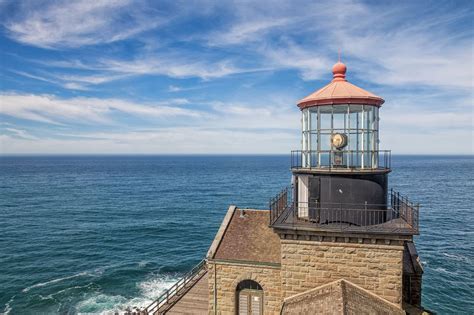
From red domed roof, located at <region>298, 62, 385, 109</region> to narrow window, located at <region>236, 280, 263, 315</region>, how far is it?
710 cm

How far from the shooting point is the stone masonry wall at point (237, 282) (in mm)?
12688

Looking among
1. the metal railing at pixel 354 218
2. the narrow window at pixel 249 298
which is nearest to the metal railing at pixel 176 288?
the narrow window at pixel 249 298

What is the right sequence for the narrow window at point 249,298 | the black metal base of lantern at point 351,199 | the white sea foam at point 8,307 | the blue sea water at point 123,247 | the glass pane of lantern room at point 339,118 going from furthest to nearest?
1. the blue sea water at point 123,247
2. the white sea foam at point 8,307
3. the narrow window at point 249,298
4. the glass pane of lantern room at point 339,118
5. the black metal base of lantern at point 351,199

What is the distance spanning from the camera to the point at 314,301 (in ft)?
36.6

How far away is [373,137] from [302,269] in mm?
5306

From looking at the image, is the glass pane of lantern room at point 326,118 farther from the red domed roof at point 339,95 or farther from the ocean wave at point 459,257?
the ocean wave at point 459,257

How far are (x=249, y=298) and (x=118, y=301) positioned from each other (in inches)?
575

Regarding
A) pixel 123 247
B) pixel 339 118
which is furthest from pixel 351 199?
pixel 123 247

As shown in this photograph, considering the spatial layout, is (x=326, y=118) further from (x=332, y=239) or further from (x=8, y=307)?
(x=8, y=307)

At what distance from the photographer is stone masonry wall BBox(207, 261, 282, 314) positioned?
12688 millimetres

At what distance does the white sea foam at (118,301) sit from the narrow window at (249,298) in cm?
1241

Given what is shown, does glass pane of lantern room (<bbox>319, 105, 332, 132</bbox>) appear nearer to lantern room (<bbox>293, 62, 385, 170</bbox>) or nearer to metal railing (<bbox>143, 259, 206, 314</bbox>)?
lantern room (<bbox>293, 62, 385, 170</bbox>)

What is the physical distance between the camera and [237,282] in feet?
42.8

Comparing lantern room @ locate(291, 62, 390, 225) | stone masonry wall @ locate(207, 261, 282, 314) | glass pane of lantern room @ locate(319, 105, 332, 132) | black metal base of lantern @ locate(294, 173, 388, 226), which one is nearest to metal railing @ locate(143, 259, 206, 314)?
stone masonry wall @ locate(207, 261, 282, 314)
